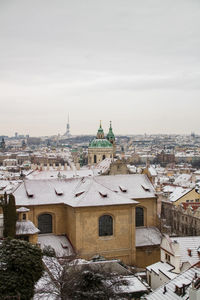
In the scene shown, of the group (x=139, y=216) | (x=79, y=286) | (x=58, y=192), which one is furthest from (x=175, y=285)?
(x=139, y=216)

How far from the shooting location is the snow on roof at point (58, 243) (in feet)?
121

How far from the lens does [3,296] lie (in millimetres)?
21203

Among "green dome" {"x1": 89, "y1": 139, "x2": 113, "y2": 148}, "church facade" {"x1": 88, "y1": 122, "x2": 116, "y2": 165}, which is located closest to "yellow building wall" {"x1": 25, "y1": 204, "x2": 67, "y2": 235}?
"church facade" {"x1": 88, "y1": 122, "x2": 116, "y2": 165}

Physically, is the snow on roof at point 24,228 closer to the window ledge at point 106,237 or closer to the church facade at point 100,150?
the window ledge at point 106,237

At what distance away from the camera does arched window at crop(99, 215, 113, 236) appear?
127ft

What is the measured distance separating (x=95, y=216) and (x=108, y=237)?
92.2 inches

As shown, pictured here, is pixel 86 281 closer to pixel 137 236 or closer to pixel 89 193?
pixel 89 193

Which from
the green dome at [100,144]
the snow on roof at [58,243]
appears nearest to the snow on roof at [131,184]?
the snow on roof at [58,243]

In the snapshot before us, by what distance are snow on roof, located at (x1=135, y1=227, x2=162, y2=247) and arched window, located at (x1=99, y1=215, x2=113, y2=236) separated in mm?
3255

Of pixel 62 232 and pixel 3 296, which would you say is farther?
pixel 62 232

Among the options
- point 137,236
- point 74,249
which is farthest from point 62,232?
point 137,236

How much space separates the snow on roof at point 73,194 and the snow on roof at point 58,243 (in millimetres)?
3218

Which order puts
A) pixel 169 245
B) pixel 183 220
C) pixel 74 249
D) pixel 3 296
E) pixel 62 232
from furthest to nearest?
pixel 183 220
pixel 62 232
pixel 74 249
pixel 169 245
pixel 3 296

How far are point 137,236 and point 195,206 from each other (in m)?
12.5
